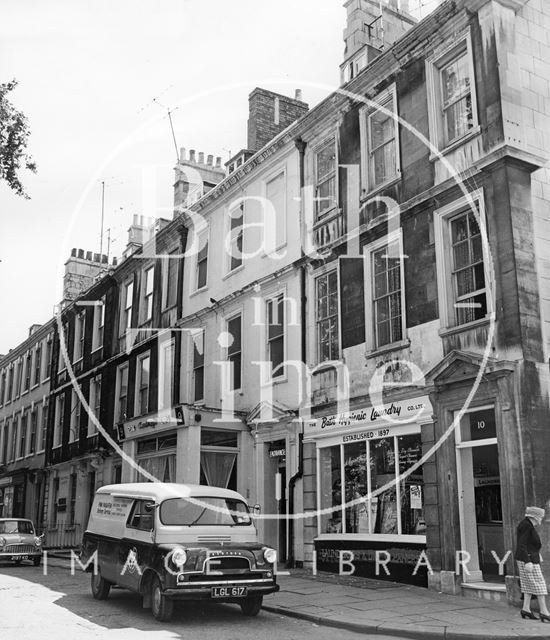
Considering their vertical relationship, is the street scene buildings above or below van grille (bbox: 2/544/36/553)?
above

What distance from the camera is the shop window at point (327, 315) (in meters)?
16.3

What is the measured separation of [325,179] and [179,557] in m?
10.3

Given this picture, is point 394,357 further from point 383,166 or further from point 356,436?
point 383,166

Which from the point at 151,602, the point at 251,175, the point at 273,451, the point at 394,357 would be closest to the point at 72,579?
the point at 273,451

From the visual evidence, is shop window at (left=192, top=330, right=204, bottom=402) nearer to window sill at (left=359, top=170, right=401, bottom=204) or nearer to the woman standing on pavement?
window sill at (left=359, top=170, right=401, bottom=204)

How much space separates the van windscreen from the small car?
37.3 ft

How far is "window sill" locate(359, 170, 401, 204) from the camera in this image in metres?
14.8

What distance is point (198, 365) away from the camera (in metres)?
21.8

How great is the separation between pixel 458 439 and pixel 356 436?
283 centimetres

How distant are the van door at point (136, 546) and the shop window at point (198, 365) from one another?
32.0ft

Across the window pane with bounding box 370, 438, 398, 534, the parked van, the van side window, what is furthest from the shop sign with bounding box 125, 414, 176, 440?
the van side window

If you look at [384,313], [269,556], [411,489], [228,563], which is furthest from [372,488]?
[228,563]

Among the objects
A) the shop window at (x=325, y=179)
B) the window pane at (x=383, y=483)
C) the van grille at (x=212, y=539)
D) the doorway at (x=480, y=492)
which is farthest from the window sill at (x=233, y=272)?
the van grille at (x=212, y=539)

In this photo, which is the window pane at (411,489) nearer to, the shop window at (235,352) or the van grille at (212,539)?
the van grille at (212,539)
